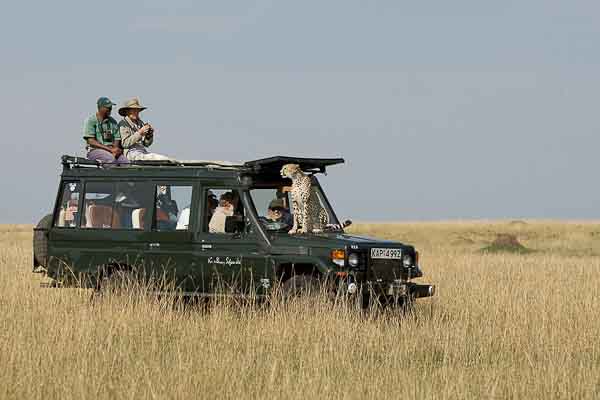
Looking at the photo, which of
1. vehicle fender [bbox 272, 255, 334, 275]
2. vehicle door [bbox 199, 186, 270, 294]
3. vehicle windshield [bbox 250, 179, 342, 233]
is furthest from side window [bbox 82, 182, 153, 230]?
vehicle fender [bbox 272, 255, 334, 275]

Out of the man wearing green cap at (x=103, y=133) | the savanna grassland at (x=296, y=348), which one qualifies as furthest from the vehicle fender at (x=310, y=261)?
the man wearing green cap at (x=103, y=133)

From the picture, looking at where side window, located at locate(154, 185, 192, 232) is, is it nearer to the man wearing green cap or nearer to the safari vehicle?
the safari vehicle

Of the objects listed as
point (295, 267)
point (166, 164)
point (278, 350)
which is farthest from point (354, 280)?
point (166, 164)

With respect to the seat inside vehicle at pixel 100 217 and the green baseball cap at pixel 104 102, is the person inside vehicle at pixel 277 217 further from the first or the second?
the green baseball cap at pixel 104 102

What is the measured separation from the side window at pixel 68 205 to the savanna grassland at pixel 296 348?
3.01 ft

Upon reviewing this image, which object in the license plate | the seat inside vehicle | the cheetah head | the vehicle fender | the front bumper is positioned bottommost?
the front bumper

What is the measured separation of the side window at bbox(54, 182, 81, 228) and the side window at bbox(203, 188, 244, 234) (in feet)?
5.53

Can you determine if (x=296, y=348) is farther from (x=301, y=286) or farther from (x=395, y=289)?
(x=395, y=289)

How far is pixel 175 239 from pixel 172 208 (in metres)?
0.43

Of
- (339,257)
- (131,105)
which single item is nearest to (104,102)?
(131,105)

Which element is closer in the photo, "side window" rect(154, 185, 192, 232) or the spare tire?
"side window" rect(154, 185, 192, 232)

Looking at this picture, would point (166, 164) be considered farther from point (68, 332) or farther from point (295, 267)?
point (68, 332)

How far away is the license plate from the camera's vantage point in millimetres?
11555

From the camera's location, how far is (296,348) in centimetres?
981
